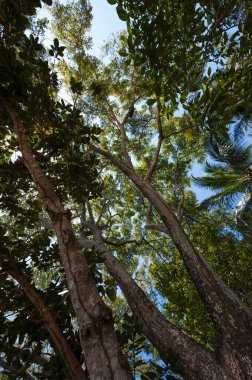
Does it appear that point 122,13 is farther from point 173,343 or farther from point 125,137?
point 125,137

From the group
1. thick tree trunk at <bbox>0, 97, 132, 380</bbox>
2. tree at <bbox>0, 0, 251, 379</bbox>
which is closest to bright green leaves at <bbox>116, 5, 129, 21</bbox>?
tree at <bbox>0, 0, 251, 379</bbox>

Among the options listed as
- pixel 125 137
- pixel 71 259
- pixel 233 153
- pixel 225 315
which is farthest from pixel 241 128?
pixel 71 259

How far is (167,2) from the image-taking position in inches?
125

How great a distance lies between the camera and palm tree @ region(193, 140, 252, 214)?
10.8 m

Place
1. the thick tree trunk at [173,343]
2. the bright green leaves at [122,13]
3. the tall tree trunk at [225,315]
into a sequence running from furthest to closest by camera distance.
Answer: the thick tree trunk at [173,343]
the tall tree trunk at [225,315]
the bright green leaves at [122,13]

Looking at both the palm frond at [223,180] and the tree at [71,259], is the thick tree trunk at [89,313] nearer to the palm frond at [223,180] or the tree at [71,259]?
the tree at [71,259]

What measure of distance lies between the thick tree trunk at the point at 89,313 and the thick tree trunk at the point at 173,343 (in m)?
0.93

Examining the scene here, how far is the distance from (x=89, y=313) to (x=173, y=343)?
2742mm

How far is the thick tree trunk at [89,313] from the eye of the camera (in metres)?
1.46

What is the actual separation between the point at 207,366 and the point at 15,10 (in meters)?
4.97

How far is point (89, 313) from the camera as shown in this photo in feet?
5.63

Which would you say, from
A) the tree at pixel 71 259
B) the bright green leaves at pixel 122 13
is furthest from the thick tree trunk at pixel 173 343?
the bright green leaves at pixel 122 13

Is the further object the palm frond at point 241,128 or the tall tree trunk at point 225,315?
the palm frond at point 241,128

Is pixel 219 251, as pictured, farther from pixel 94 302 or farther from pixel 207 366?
pixel 94 302
